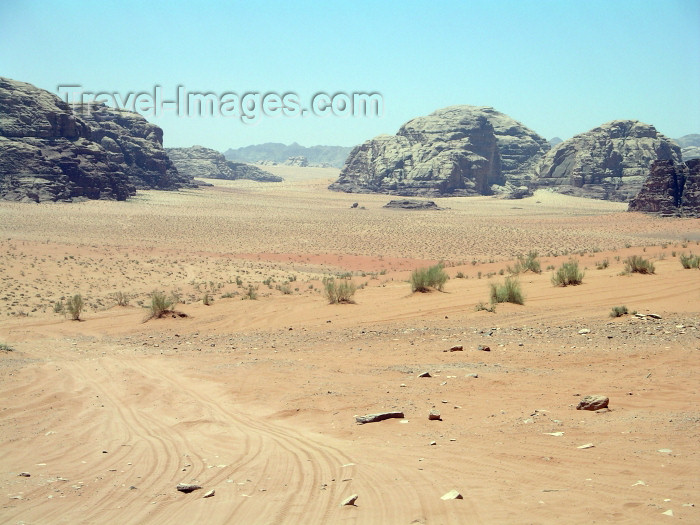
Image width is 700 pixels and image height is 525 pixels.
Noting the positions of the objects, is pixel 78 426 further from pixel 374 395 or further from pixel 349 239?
pixel 349 239

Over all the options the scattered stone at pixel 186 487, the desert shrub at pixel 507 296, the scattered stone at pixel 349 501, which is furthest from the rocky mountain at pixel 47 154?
the scattered stone at pixel 349 501

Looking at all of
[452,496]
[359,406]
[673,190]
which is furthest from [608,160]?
[452,496]

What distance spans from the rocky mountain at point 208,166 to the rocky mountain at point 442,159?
40441 millimetres

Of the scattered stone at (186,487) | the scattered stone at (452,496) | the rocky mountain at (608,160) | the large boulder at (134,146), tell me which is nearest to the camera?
the scattered stone at (452,496)

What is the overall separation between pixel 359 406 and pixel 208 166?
161 m

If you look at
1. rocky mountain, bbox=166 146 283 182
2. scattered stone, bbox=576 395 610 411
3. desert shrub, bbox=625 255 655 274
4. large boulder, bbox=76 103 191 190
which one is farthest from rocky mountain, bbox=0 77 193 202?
rocky mountain, bbox=166 146 283 182

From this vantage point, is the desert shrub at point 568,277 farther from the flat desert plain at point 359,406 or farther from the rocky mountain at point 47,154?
the rocky mountain at point 47,154

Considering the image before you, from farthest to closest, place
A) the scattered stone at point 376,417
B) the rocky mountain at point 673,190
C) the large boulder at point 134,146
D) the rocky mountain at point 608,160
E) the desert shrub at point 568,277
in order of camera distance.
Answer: the rocky mountain at point 608,160, the large boulder at point 134,146, the rocky mountain at point 673,190, the desert shrub at point 568,277, the scattered stone at point 376,417

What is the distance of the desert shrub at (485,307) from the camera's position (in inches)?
603

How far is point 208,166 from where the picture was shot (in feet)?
538

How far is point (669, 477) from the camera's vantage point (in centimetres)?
558

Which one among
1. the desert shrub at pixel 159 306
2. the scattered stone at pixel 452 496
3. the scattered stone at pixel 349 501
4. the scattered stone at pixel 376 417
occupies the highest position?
the scattered stone at pixel 452 496

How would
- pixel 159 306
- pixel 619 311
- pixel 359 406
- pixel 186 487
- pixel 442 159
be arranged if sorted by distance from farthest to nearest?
pixel 442 159 → pixel 159 306 → pixel 619 311 → pixel 359 406 → pixel 186 487

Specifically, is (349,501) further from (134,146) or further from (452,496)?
(134,146)
